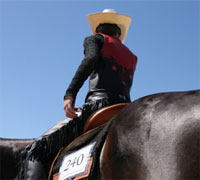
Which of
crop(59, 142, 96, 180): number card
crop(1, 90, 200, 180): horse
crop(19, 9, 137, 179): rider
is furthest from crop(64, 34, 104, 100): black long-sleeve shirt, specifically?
crop(1, 90, 200, 180): horse

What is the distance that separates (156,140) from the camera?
7.78ft

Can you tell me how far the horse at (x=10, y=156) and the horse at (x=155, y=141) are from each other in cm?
165

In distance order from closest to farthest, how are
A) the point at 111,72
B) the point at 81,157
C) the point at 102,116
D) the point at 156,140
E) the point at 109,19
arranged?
the point at 156,140
the point at 81,157
the point at 102,116
the point at 111,72
the point at 109,19

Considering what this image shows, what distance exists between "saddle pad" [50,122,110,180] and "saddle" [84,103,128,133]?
21cm

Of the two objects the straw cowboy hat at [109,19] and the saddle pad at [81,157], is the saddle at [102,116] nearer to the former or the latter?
the saddle pad at [81,157]

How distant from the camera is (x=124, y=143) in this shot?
8.57 feet

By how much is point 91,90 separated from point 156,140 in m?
1.45

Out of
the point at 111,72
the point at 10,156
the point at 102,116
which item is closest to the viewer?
the point at 102,116

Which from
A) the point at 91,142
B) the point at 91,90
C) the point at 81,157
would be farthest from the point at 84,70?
the point at 81,157

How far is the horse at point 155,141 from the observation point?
7.13ft

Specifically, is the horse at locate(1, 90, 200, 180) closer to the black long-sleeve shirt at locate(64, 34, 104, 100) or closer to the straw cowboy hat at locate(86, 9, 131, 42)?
the black long-sleeve shirt at locate(64, 34, 104, 100)

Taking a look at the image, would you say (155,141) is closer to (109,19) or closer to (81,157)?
(81,157)

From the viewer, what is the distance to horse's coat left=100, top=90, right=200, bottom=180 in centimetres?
217

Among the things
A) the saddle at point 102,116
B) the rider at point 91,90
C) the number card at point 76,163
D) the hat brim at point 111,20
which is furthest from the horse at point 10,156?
the hat brim at point 111,20
